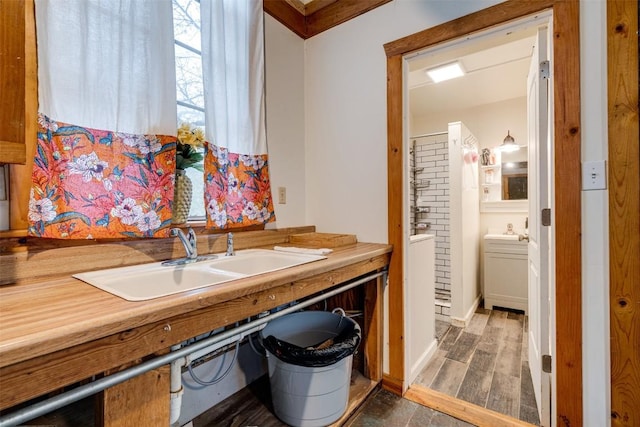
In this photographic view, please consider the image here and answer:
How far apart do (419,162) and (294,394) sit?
2563 mm

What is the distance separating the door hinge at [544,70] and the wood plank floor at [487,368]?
1.74 metres

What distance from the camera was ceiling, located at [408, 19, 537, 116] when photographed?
1.65 m

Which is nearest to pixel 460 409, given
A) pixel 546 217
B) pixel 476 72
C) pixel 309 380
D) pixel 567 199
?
pixel 309 380

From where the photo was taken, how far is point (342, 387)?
1515mm

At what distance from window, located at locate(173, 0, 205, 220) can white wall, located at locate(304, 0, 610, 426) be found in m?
0.81

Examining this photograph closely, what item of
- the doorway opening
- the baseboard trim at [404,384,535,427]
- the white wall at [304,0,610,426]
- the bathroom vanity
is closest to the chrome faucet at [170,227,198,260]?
the white wall at [304,0,610,426]

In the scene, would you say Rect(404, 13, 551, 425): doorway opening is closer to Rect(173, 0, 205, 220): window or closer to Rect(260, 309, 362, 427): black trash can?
Rect(260, 309, 362, 427): black trash can

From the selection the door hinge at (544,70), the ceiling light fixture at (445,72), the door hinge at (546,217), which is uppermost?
the ceiling light fixture at (445,72)

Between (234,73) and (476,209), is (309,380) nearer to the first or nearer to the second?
(234,73)

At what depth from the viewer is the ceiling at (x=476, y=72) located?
1648 mm

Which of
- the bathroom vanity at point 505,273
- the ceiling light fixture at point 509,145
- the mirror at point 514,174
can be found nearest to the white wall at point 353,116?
the bathroom vanity at point 505,273

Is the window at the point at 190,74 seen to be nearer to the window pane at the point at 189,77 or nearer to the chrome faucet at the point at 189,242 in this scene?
the window pane at the point at 189,77

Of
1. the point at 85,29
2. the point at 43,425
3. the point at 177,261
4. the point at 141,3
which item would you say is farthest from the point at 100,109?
the point at 43,425

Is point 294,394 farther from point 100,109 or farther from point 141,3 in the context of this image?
point 141,3
